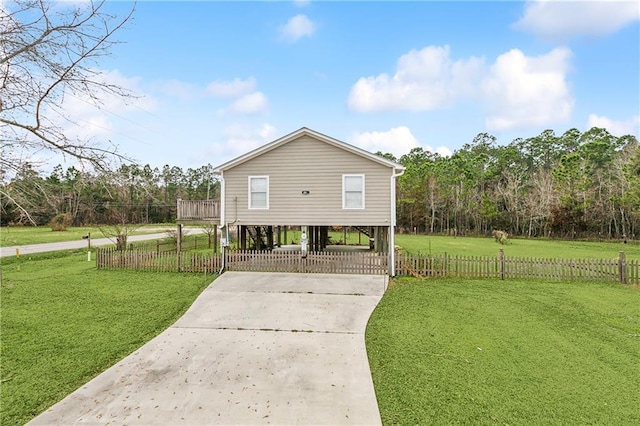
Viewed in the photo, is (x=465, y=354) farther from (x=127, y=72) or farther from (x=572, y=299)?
(x=127, y=72)

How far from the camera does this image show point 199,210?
611 inches

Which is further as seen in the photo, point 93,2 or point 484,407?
point 484,407

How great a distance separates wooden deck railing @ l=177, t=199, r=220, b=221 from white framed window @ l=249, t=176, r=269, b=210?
2067mm

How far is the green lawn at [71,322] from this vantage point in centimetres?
500

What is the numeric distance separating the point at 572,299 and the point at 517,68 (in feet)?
48.6

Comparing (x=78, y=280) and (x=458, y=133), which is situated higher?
(x=458, y=133)

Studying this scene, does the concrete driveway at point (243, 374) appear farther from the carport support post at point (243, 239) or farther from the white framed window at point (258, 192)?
the carport support post at point (243, 239)

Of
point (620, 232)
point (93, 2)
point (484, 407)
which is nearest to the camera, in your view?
point (93, 2)

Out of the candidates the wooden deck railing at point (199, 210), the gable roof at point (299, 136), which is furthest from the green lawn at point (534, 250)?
the wooden deck railing at point (199, 210)

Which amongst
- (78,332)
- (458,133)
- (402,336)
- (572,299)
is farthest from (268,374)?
(458,133)

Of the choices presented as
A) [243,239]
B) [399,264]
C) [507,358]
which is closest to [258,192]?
[243,239]

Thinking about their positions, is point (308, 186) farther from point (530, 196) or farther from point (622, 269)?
point (530, 196)

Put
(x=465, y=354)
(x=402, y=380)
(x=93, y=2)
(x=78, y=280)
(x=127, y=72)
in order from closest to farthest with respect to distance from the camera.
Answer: (x=93, y=2), (x=127, y=72), (x=402, y=380), (x=465, y=354), (x=78, y=280)

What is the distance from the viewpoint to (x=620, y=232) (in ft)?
121
